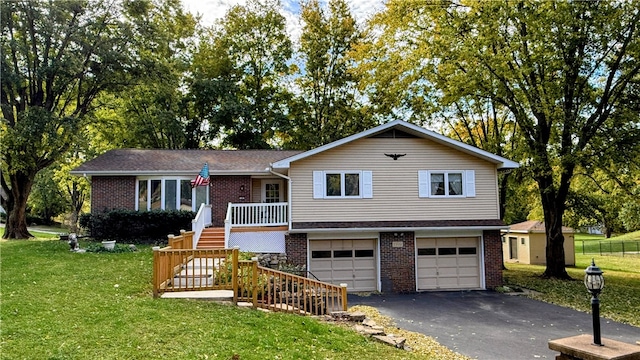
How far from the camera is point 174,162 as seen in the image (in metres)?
19.3

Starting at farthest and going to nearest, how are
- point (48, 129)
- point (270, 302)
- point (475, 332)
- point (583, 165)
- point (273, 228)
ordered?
point (48, 129) → point (583, 165) → point (273, 228) → point (475, 332) → point (270, 302)

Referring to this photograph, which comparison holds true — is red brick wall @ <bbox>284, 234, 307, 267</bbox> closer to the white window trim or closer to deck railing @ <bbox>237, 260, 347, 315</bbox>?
the white window trim

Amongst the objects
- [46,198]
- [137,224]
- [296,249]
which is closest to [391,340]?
[296,249]

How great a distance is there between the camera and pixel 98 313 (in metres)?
7.28

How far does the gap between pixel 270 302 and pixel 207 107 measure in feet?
79.5

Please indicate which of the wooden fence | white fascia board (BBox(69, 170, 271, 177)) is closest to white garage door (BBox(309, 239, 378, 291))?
white fascia board (BBox(69, 170, 271, 177))

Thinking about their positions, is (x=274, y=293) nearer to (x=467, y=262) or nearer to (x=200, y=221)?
(x=200, y=221)

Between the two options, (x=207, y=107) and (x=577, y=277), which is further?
(x=207, y=107)

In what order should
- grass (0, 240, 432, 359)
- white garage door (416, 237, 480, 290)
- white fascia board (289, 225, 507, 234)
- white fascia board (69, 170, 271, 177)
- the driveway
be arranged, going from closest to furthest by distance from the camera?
grass (0, 240, 432, 359)
the driveway
white fascia board (289, 225, 507, 234)
white garage door (416, 237, 480, 290)
white fascia board (69, 170, 271, 177)

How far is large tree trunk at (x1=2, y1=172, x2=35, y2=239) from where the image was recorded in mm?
19823

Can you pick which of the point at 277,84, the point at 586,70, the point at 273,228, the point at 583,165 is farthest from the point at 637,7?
the point at 277,84

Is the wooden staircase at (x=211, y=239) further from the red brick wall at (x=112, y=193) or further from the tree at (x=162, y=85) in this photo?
the tree at (x=162, y=85)

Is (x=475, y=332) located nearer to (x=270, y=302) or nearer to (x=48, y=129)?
(x=270, y=302)

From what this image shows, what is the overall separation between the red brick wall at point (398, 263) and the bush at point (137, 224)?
792 centimetres
